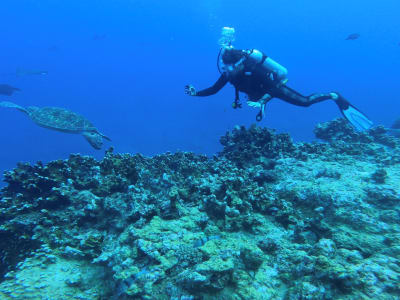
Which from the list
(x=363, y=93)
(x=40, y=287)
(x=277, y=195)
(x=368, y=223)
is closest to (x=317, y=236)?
(x=368, y=223)

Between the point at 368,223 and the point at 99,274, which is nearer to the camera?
the point at 99,274

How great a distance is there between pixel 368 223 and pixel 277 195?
54.1 inches

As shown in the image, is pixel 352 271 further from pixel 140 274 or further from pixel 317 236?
pixel 140 274

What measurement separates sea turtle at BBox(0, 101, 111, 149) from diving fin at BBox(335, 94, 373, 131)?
8.63 metres

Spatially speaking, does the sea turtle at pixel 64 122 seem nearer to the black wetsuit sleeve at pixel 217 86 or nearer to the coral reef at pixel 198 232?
the coral reef at pixel 198 232

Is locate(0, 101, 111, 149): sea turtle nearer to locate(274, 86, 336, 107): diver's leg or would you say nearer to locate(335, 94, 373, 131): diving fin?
locate(274, 86, 336, 107): diver's leg

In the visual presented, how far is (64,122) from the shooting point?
1034 cm

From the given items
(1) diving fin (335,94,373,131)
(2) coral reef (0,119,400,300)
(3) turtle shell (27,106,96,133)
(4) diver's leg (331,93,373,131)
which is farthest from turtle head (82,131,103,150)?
(1) diving fin (335,94,373,131)

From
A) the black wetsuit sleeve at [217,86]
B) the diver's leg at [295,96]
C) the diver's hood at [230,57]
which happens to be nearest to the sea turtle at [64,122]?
the black wetsuit sleeve at [217,86]

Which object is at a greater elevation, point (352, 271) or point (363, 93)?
point (363, 93)

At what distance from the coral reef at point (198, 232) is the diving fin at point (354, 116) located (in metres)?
2.26

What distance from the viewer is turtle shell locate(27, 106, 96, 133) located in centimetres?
1012

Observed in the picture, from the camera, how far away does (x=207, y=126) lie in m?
47.6

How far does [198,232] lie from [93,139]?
26.9 feet
